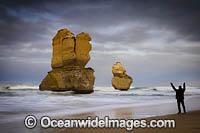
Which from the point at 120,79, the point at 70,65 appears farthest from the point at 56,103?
the point at 120,79

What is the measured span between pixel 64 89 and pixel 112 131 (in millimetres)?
25251

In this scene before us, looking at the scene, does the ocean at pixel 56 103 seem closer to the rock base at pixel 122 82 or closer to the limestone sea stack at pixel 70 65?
the limestone sea stack at pixel 70 65

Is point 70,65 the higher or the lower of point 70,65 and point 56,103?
the higher

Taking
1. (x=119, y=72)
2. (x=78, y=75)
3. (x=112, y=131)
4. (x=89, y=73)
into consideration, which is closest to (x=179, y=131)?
(x=112, y=131)

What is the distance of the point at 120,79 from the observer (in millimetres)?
53938

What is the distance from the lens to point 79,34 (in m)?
31.9

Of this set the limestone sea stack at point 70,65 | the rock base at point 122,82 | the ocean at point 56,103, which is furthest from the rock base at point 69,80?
the rock base at point 122,82

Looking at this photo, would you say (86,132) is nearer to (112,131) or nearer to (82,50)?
(112,131)

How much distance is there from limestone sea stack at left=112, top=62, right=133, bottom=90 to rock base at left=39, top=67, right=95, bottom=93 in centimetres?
2415

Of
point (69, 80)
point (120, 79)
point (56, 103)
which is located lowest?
point (56, 103)

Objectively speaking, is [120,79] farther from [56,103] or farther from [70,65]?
[56,103]

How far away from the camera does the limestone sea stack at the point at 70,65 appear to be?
2919 cm

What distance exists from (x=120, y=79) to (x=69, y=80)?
27.1m

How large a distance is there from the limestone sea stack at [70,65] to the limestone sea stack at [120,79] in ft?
74.9
